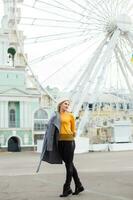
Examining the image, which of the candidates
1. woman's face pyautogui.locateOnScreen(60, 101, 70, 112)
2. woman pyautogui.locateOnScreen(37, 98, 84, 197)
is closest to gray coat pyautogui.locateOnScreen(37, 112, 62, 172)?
woman pyautogui.locateOnScreen(37, 98, 84, 197)

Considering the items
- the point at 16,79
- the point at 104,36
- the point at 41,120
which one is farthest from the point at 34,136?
the point at 104,36

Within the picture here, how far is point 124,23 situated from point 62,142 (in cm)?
2538

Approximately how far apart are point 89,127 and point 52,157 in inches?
1663

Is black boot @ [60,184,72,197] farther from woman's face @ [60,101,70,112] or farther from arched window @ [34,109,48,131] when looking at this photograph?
arched window @ [34,109,48,131]

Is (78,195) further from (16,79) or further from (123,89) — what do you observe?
(16,79)

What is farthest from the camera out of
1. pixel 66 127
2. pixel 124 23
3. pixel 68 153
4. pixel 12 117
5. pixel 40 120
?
pixel 40 120

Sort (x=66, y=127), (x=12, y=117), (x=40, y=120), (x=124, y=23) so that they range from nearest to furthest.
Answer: (x=66, y=127) → (x=124, y=23) → (x=12, y=117) → (x=40, y=120)

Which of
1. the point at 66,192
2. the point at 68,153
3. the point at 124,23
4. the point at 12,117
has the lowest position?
the point at 66,192

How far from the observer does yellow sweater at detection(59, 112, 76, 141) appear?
23.0 ft

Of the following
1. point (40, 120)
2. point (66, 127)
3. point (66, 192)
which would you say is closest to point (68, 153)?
point (66, 127)

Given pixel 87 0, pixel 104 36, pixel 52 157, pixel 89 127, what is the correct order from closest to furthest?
pixel 52 157, pixel 87 0, pixel 104 36, pixel 89 127

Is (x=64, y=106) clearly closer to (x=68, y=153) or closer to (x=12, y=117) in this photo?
(x=68, y=153)

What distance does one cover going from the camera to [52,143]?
6.97 meters

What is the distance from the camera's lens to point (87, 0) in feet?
98.9
